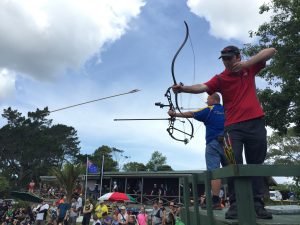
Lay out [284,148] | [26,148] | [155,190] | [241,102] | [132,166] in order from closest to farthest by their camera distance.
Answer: [241,102] → [155,190] → [284,148] → [26,148] → [132,166]

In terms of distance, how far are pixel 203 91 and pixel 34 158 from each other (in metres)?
78.7

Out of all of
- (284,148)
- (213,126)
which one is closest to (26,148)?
(284,148)

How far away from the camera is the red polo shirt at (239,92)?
3.33 m

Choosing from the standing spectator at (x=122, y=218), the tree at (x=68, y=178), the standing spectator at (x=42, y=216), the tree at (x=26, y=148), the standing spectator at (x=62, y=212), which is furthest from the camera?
the tree at (x=26, y=148)

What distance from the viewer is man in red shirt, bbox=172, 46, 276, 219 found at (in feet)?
10.5

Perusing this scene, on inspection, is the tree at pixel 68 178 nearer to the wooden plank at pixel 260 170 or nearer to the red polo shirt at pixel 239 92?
the red polo shirt at pixel 239 92

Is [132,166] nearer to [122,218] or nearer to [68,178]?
[68,178]

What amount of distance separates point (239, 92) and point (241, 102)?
87 mm

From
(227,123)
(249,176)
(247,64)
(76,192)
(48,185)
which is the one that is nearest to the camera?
(249,176)

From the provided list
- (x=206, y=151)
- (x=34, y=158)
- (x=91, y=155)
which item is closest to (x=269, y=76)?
(x=206, y=151)

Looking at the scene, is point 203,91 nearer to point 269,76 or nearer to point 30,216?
point 269,76

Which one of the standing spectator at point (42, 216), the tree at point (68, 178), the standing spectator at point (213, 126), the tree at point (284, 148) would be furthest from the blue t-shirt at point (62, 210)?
the tree at point (284, 148)

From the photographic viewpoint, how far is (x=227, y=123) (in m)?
3.43

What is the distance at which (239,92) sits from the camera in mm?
3385
